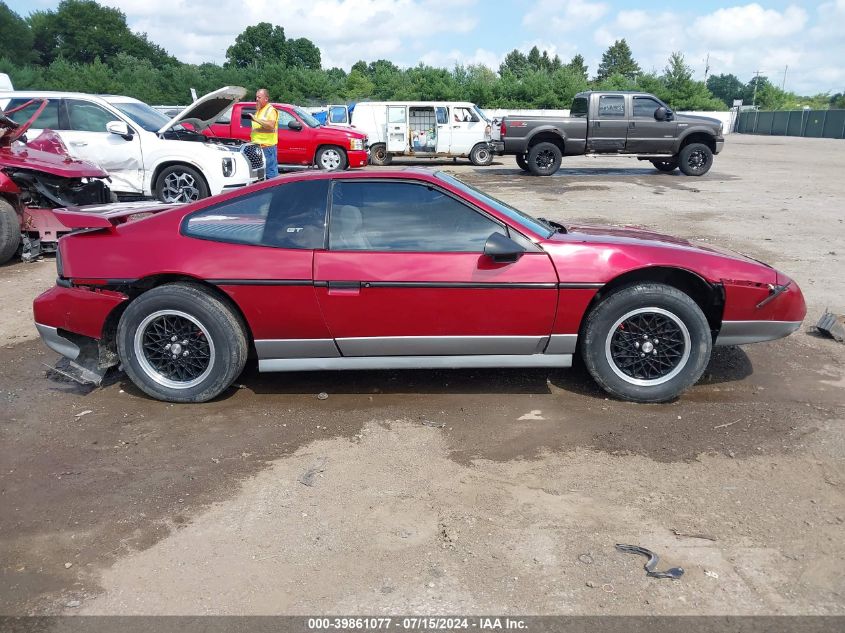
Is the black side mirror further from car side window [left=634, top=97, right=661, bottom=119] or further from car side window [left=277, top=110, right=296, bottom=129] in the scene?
car side window [left=634, top=97, right=661, bottom=119]

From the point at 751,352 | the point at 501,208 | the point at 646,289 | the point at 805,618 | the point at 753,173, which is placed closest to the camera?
the point at 805,618

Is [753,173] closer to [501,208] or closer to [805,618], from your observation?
[501,208]

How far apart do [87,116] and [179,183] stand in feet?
5.73

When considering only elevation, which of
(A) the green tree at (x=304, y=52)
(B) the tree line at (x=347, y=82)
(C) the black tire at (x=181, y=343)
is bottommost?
(C) the black tire at (x=181, y=343)

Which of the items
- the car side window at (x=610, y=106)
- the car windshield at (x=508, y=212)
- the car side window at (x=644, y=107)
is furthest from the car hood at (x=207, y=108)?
the car side window at (x=644, y=107)

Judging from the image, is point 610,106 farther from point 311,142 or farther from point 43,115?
point 43,115

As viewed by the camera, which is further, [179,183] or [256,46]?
[256,46]

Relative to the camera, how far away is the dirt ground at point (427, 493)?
2.55 m

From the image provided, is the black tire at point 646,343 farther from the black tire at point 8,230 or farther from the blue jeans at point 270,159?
the blue jeans at point 270,159

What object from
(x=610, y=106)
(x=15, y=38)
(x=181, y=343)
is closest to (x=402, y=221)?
(x=181, y=343)

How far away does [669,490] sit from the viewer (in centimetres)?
321

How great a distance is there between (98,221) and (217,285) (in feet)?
2.90

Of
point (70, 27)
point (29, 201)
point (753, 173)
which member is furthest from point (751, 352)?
point (70, 27)

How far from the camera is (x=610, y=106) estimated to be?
17438mm
